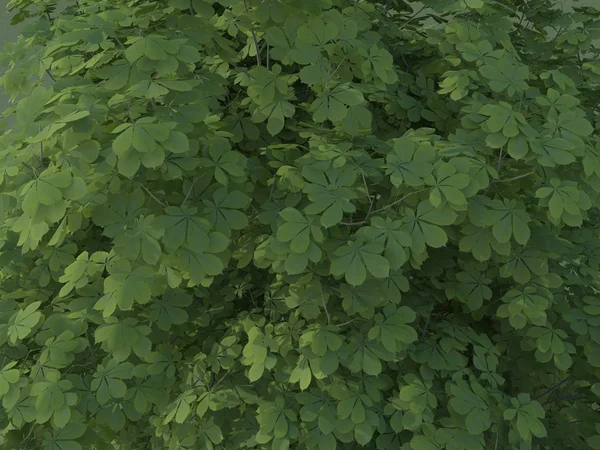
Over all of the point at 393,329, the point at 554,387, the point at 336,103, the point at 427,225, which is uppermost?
the point at 336,103

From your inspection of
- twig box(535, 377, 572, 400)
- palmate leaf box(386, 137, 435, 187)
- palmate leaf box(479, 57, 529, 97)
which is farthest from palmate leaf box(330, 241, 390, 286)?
twig box(535, 377, 572, 400)

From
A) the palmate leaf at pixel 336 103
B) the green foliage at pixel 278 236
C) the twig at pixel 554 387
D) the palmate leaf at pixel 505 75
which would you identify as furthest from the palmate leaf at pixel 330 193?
the twig at pixel 554 387

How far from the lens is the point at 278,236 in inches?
58.1

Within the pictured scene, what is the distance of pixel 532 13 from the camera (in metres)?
2.38

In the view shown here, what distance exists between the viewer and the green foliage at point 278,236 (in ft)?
4.94

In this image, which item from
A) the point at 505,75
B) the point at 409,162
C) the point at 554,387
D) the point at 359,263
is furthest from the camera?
the point at 554,387

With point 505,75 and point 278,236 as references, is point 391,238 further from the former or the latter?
point 505,75

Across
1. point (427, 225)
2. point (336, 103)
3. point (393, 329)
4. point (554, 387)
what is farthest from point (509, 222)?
point (554, 387)

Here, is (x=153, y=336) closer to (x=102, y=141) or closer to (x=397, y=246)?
(x=102, y=141)

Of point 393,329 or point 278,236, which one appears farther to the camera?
point 393,329

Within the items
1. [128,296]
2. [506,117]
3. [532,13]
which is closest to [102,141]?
[128,296]

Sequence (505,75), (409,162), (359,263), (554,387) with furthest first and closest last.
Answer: (554,387) → (505,75) → (409,162) → (359,263)

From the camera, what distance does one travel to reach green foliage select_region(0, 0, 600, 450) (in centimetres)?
150

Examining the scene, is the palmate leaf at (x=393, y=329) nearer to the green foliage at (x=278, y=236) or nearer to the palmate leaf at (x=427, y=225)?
the green foliage at (x=278, y=236)
